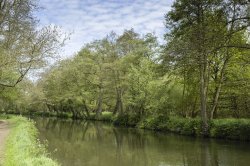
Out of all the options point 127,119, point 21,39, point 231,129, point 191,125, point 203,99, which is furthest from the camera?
point 127,119

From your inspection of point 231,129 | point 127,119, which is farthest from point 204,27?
point 127,119

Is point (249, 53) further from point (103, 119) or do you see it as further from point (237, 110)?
point (103, 119)

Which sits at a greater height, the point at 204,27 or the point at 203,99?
the point at 204,27

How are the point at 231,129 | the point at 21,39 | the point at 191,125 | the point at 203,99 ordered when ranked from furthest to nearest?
the point at 191,125
the point at 203,99
the point at 231,129
the point at 21,39

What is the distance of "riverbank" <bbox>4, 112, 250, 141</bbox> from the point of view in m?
29.2

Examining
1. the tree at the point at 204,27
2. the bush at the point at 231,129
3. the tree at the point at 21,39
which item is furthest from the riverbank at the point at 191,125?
the tree at the point at 21,39

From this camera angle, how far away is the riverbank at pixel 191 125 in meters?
29.2

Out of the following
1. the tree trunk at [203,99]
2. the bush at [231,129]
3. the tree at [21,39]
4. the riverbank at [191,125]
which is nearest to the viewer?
the tree at [21,39]

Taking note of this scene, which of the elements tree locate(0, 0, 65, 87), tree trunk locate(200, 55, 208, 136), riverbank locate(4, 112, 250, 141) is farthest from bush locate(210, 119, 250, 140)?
tree locate(0, 0, 65, 87)

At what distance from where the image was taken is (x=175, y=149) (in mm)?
24328

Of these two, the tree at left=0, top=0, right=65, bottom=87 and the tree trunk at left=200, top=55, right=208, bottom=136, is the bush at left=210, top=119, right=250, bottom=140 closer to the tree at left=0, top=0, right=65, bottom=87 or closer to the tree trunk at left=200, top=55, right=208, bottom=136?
the tree trunk at left=200, top=55, right=208, bottom=136

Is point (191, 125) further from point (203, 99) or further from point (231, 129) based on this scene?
point (231, 129)

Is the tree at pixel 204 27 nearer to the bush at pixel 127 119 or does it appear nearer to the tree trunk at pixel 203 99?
the tree trunk at pixel 203 99

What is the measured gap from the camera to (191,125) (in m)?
35.2
